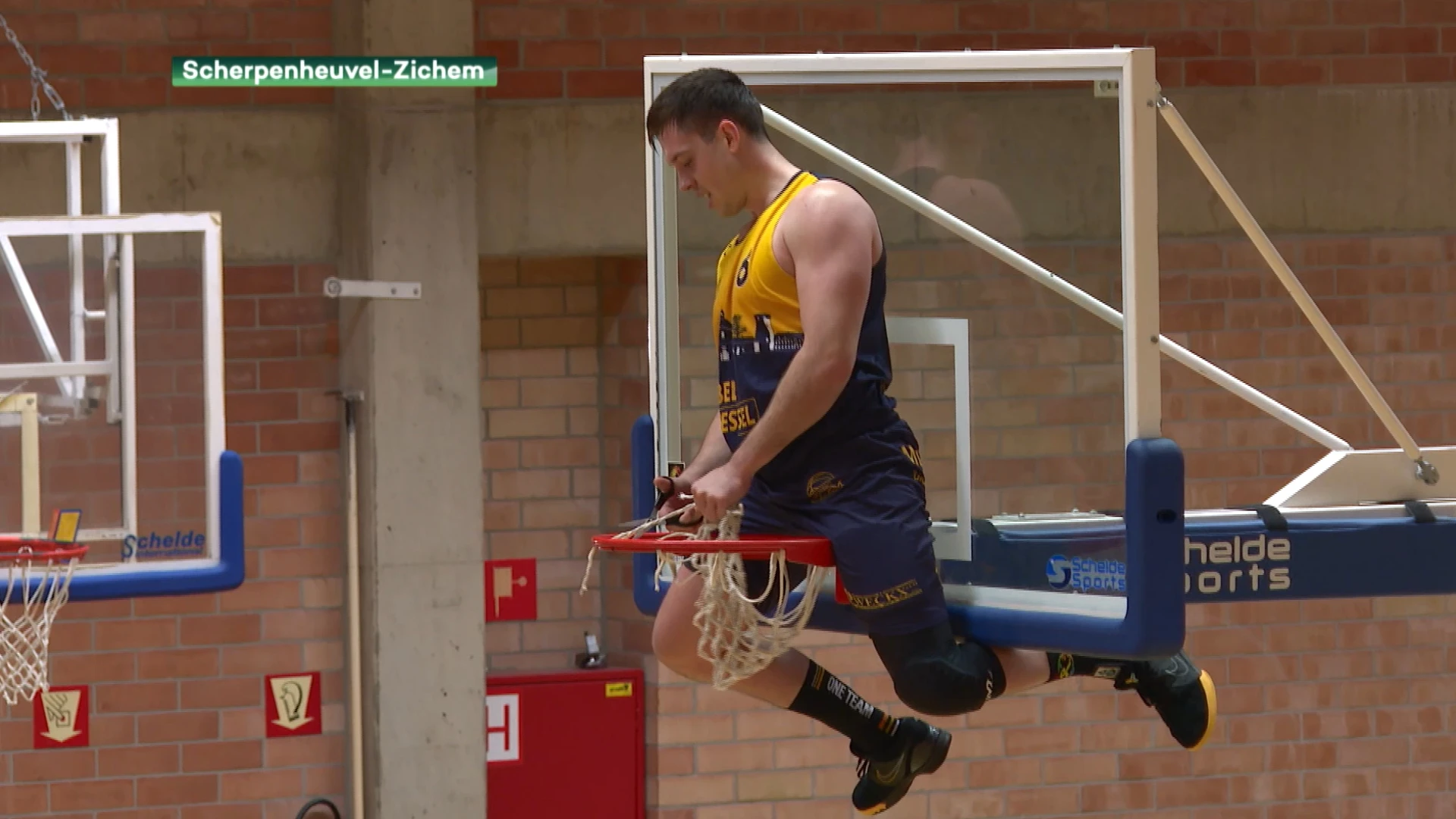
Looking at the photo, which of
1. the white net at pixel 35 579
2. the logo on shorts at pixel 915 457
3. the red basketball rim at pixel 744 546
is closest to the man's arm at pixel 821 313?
the red basketball rim at pixel 744 546

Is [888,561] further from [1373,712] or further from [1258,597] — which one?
[1373,712]

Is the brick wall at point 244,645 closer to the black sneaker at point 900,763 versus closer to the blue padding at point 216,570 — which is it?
the blue padding at point 216,570

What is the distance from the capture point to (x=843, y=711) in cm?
391

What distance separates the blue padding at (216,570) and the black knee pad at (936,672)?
80.4 inches

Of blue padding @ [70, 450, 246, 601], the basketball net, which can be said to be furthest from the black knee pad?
blue padding @ [70, 450, 246, 601]

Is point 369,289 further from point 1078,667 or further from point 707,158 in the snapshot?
point 1078,667

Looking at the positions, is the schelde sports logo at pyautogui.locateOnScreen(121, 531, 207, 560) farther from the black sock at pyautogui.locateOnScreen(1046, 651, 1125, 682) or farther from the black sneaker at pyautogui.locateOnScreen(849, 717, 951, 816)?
the black sock at pyautogui.locateOnScreen(1046, 651, 1125, 682)

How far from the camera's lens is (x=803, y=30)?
22.4ft

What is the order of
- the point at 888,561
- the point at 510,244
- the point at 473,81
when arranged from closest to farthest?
the point at 888,561, the point at 473,81, the point at 510,244

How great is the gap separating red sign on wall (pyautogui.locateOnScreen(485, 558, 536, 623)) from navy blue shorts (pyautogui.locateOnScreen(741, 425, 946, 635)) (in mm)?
3467

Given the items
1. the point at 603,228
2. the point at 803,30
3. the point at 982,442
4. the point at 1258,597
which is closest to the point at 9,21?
the point at 603,228

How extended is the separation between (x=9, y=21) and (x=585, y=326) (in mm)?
2209
